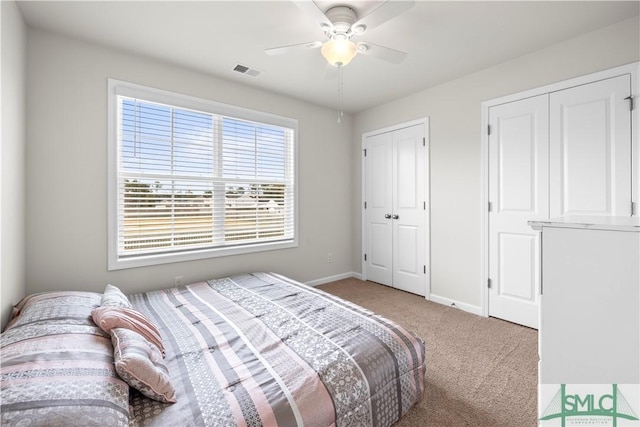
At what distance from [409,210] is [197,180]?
2.59m

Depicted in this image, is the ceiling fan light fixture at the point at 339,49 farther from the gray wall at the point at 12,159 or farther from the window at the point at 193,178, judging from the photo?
the gray wall at the point at 12,159

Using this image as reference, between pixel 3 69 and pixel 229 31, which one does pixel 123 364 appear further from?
pixel 229 31

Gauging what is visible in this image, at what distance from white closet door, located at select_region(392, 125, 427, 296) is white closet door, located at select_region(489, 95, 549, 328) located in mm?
802

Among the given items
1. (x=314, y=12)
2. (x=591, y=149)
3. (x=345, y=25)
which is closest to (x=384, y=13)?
(x=345, y=25)

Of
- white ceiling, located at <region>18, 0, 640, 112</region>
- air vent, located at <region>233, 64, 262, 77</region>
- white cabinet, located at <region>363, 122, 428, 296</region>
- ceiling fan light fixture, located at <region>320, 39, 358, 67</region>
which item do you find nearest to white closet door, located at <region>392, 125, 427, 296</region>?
white cabinet, located at <region>363, 122, 428, 296</region>

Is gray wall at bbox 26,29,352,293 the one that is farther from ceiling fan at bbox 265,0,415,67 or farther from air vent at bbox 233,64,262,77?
ceiling fan at bbox 265,0,415,67

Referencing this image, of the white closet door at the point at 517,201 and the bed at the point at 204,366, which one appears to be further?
the white closet door at the point at 517,201

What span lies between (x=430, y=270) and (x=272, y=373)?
2.65 metres

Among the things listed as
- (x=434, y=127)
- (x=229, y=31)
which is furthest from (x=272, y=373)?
(x=434, y=127)

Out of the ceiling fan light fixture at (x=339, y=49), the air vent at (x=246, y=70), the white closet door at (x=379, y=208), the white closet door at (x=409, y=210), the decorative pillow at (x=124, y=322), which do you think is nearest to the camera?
the decorative pillow at (x=124, y=322)

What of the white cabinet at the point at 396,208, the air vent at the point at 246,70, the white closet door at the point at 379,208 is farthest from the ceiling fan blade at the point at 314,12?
the white closet door at the point at 379,208

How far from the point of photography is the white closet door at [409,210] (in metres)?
3.59

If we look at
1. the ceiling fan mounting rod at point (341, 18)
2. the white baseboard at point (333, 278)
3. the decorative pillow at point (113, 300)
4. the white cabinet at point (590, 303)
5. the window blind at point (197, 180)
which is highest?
the ceiling fan mounting rod at point (341, 18)

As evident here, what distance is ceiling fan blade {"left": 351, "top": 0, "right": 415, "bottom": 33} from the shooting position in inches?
63.2
